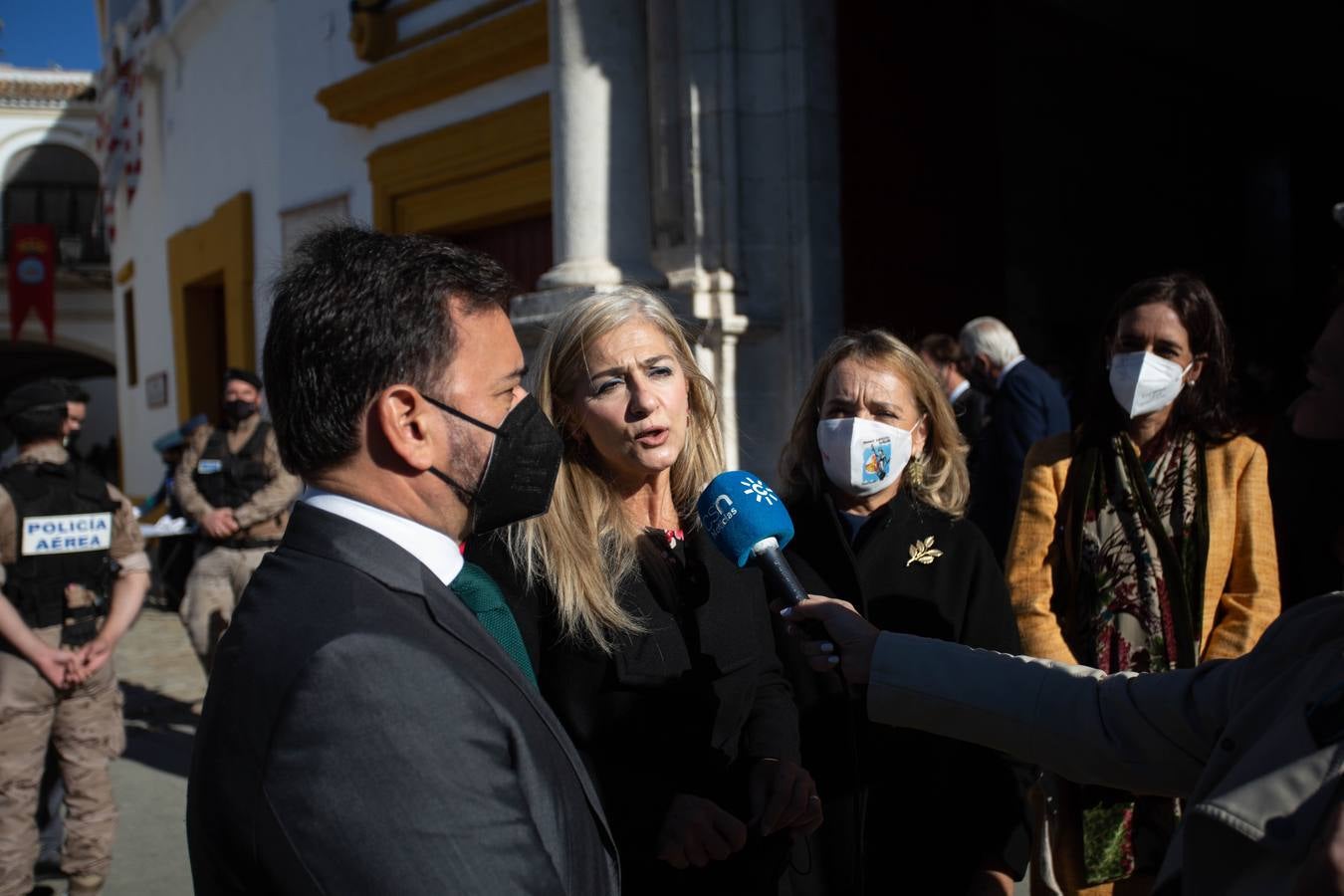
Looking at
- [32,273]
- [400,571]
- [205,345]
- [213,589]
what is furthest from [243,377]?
[32,273]

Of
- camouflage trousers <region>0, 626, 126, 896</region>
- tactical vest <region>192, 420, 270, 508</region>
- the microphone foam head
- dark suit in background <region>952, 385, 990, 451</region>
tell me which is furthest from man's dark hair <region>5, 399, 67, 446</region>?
dark suit in background <region>952, 385, 990, 451</region>

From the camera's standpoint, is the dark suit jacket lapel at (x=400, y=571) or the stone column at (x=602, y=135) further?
the stone column at (x=602, y=135)

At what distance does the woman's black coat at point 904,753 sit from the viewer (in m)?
2.48

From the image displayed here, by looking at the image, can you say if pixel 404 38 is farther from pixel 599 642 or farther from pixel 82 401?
pixel 599 642

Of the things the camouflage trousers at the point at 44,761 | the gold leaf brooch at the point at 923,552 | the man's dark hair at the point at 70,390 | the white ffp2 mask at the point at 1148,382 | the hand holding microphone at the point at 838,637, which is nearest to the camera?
the hand holding microphone at the point at 838,637

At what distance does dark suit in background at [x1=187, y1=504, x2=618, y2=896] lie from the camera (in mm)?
1174

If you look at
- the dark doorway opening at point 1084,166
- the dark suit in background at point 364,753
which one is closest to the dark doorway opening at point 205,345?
Result: the dark doorway opening at point 1084,166

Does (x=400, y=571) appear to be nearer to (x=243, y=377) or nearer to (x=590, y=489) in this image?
(x=590, y=489)

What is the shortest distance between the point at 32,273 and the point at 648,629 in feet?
90.8

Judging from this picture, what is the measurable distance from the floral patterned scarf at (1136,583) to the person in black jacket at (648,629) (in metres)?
0.98

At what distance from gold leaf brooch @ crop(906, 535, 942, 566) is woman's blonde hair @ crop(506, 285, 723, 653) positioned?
1.55 ft

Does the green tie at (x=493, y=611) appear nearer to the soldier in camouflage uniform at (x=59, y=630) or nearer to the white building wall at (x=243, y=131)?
the soldier in camouflage uniform at (x=59, y=630)

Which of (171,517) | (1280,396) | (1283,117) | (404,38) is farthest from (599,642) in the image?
(1283,117)

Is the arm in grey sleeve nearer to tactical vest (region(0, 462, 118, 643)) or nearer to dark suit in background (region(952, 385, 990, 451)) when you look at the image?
tactical vest (region(0, 462, 118, 643))
